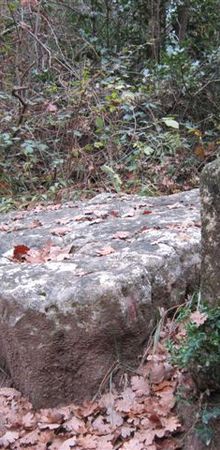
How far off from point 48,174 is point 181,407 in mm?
5131

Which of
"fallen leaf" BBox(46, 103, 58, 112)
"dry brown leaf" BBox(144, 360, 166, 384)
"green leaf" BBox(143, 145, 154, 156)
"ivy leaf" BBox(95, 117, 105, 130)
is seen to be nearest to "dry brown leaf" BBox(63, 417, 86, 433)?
"dry brown leaf" BBox(144, 360, 166, 384)

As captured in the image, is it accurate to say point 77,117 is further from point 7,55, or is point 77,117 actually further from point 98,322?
point 98,322

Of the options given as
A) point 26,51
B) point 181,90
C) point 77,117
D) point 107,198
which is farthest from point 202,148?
point 26,51

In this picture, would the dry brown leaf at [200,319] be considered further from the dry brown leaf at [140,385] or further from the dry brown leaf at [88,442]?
the dry brown leaf at [88,442]

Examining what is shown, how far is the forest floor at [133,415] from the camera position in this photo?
2275 mm

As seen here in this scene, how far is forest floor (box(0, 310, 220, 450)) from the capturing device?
228 centimetres

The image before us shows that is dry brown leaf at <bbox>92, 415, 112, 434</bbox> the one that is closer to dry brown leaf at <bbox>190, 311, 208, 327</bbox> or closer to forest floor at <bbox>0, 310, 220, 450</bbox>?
forest floor at <bbox>0, 310, 220, 450</bbox>

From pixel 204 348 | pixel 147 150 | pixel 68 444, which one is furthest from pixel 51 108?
pixel 204 348

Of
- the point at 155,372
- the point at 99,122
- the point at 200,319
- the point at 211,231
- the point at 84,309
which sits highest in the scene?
the point at 99,122

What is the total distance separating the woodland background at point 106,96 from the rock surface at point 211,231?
419 cm

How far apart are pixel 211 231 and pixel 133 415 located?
3.37 ft

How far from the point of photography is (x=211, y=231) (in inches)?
84.9

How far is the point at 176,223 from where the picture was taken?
3590mm

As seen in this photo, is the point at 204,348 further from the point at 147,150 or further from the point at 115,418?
the point at 147,150
